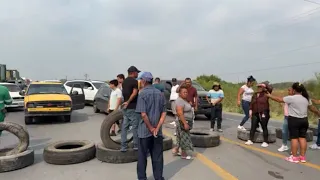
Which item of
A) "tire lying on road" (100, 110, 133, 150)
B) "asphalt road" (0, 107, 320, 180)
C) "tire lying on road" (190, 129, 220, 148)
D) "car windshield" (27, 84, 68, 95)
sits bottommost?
"asphalt road" (0, 107, 320, 180)

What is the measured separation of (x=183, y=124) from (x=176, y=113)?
11.7 inches

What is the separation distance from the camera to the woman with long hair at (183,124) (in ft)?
21.2

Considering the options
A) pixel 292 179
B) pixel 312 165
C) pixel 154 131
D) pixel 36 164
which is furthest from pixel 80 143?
pixel 312 165

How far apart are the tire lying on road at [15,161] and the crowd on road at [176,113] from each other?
5.38 feet

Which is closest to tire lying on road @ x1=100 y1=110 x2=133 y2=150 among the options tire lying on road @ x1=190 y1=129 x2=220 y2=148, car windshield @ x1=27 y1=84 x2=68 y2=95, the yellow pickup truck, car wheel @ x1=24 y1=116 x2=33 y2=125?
tire lying on road @ x1=190 y1=129 x2=220 y2=148

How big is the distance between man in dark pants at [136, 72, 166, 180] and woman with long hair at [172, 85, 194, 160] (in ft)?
5.37

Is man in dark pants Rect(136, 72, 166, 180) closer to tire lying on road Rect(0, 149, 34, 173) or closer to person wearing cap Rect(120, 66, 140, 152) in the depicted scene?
person wearing cap Rect(120, 66, 140, 152)

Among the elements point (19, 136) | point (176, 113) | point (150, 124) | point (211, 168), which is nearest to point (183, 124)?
point (176, 113)

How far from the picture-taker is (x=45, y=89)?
43.9ft

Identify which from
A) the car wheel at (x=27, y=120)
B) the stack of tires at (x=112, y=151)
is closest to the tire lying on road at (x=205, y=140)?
the stack of tires at (x=112, y=151)

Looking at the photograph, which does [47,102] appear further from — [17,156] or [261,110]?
[261,110]

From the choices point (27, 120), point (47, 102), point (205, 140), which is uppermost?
point (47, 102)

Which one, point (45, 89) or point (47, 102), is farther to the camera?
point (45, 89)

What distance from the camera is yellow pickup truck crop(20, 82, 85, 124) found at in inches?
466
